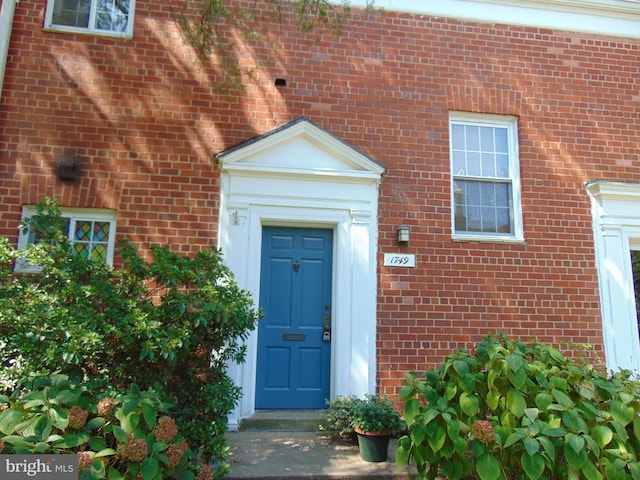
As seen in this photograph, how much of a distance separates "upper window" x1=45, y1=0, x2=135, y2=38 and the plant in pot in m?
5.50

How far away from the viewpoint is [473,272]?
6.11m

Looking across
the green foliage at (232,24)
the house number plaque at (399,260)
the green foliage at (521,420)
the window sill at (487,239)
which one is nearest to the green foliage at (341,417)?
the green foliage at (521,420)

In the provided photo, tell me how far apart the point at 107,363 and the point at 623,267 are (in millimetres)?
6500

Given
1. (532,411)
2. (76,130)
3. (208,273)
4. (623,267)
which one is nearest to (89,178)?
(76,130)

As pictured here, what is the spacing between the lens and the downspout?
224 inches

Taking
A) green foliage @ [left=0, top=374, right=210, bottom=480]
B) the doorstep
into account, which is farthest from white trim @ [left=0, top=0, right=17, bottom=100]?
the doorstep

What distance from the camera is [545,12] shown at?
6.87m

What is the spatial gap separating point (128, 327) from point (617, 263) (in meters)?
6.23

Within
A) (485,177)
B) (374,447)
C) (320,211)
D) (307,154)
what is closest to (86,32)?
(307,154)

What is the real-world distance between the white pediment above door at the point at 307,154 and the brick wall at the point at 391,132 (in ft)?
0.90

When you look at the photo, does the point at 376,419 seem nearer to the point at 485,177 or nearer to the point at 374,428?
the point at 374,428

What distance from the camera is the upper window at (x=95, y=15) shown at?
19.9 feet

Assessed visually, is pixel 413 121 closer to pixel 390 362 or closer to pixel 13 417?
pixel 390 362

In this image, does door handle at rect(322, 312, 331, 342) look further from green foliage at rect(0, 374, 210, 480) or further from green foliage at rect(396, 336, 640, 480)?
green foliage at rect(0, 374, 210, 480)
